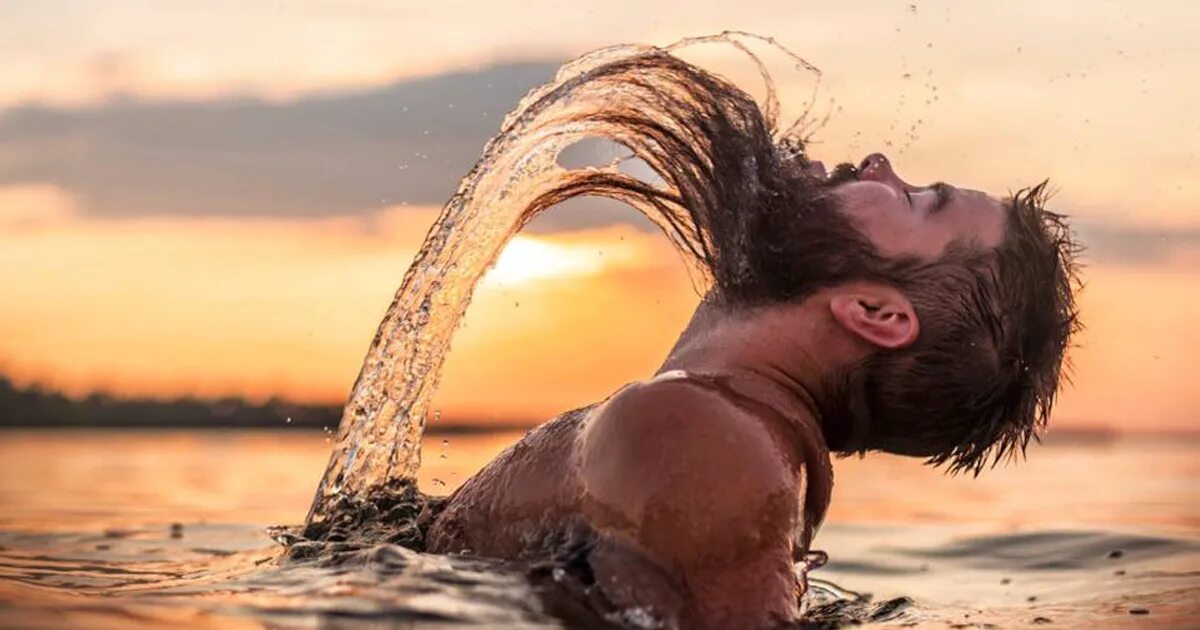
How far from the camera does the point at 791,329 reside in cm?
543

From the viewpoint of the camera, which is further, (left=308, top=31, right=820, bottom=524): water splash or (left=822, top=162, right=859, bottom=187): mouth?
(left=308, top=31, right=820, bottom=524): water splash

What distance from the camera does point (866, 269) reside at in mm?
5367

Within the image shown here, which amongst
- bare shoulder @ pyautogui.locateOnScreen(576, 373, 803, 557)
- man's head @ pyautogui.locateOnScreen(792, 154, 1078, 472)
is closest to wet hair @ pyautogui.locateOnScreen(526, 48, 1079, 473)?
man's head @ pyautogui.locateOnScreen(792, 154, 1078, 472)

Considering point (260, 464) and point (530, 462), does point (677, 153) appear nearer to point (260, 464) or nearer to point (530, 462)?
point (530, 462)

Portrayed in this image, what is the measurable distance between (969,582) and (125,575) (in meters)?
4.19

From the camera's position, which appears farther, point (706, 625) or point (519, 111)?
point (519, 111)

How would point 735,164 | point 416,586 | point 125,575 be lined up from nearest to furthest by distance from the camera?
1. point 416,586
2. point 735,164
3. point 125,575

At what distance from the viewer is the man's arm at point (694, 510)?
4395 millimetres

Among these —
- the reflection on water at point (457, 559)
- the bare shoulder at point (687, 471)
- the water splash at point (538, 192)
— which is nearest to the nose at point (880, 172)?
the water splash at point (538, 192)

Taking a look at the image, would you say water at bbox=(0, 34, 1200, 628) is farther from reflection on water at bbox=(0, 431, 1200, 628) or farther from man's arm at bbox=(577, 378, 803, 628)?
man's arm at bbox=(577, 378, 803, 628)

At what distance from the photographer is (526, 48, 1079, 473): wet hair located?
540 cm

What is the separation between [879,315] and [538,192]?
1.75 meters

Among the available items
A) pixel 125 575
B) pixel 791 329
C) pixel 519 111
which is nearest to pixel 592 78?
pixel 519 111

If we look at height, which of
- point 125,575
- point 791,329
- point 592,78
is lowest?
point 125,575
